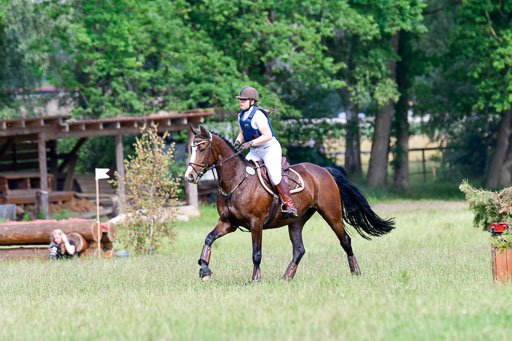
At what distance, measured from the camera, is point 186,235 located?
2142cm

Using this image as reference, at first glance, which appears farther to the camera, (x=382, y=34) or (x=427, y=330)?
(x=382, y=34)

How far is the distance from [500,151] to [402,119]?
15.1 feet

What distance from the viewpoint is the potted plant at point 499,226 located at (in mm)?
9945

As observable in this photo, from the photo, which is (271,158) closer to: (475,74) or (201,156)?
(201,156)

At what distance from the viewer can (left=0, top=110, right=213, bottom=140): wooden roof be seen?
2353 centimetres

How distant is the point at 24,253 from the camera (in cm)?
1730

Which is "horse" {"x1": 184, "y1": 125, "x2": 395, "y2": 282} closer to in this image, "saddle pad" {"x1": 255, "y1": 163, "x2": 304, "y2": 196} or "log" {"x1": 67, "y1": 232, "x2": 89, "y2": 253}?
"saddle pad" {"x1": 255, "y1": 163, "x2": 304, "y2": 196}

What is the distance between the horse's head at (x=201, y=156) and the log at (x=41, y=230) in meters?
6.39

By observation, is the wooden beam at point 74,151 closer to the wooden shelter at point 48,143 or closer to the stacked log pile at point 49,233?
the wooden shelter at point 48,143

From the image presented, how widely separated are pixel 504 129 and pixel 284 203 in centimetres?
2457

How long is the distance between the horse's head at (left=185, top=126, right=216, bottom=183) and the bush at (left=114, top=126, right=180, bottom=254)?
232 inches

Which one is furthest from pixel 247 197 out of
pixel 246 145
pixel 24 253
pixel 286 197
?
pixel 24 253

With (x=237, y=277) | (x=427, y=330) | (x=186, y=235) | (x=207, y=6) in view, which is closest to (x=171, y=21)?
(x=207, y=6)

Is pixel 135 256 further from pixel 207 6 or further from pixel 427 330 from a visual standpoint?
pixel 207 6
